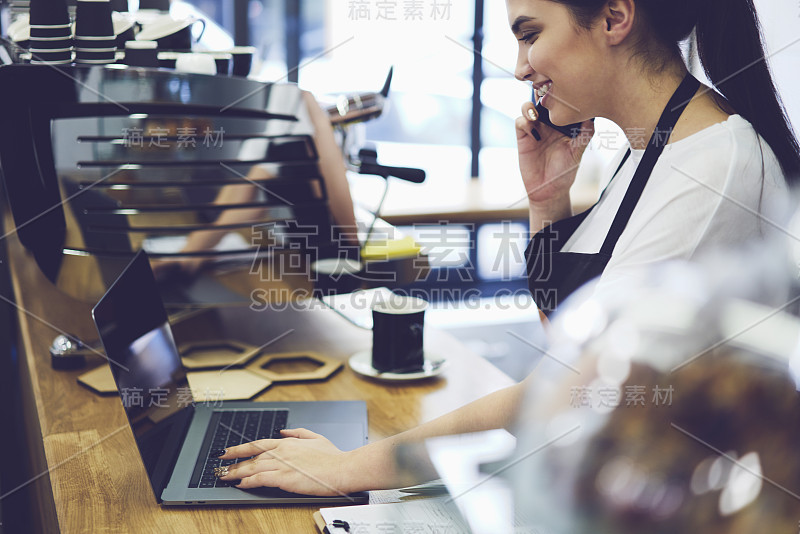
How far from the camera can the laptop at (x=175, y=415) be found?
0.89m

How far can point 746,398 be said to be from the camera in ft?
0.82

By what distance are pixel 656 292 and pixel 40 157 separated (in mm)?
1229

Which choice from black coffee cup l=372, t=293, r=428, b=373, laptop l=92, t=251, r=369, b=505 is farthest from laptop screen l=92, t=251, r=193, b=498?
black coffee cup l=372, t=293, r=428, b=373

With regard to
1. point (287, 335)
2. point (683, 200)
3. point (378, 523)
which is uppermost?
point (683, 200)

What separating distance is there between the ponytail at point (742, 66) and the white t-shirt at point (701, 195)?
0.03 meters

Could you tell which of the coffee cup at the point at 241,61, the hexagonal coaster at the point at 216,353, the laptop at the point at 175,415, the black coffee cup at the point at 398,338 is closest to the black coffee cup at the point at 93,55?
the coffee cup at the point at 241,61

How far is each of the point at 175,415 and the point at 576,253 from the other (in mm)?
661

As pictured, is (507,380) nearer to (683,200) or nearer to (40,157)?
(683,200)

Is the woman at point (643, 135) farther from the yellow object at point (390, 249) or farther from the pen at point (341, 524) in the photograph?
the yellow object at point (390, 249)

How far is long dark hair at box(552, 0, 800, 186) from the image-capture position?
921mm

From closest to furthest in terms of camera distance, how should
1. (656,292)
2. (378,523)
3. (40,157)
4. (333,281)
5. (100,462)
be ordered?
(656,292), (378,523), (100,462), (40,157), (333,281)

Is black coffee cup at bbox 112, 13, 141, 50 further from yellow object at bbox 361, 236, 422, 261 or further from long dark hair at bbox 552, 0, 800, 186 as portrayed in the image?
long dark hair at bbox 552, 0, 800, 186

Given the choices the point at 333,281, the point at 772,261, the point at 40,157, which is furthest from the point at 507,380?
the point at 772,261

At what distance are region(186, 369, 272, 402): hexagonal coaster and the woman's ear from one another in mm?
785
